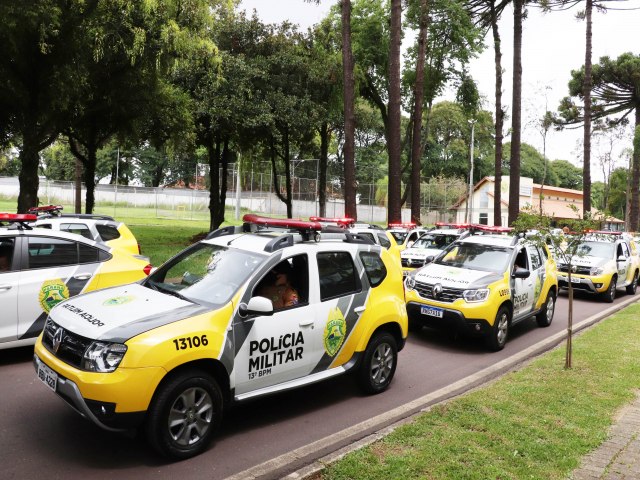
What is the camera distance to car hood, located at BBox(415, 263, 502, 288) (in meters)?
8.50

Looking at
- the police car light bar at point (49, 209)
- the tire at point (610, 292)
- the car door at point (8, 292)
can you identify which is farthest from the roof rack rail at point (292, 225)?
the tire at point (610, 292)

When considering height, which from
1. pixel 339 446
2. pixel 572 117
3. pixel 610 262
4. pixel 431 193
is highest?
pixel 572 117

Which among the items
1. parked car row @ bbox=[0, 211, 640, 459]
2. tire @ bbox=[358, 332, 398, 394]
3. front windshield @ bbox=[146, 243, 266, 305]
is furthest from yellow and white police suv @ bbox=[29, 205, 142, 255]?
tire @ bbox=[358, 332, 398, 394]

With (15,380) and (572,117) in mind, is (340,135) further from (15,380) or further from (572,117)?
(15,380)

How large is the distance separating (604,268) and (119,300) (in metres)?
13.5

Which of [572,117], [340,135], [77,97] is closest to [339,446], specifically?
[77,97]

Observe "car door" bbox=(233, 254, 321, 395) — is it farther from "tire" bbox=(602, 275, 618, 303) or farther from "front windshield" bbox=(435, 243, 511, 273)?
"tire" bbox=(602, 275, 618, 303)

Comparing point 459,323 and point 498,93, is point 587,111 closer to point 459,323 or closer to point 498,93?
point 498,93

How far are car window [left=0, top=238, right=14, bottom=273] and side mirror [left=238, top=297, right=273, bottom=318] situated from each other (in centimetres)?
344

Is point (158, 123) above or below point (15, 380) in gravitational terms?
above

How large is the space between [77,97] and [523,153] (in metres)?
77.4

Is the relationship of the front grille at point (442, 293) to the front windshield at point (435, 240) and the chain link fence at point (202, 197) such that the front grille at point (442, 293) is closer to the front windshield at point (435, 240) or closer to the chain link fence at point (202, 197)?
the front windshield at point (435, 240)

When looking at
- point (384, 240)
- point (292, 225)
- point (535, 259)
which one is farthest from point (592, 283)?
point (292, 225)

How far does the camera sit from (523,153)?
8081 cm
